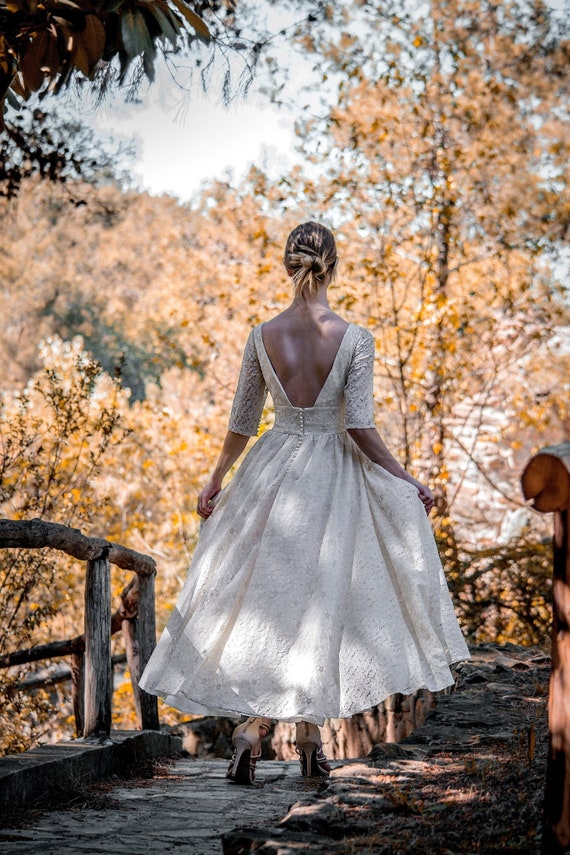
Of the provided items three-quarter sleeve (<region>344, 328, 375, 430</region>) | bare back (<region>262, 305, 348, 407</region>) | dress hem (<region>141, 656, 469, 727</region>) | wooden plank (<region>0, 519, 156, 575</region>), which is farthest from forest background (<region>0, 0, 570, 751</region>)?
three-quarter sleeve (<region>344, 328, 375, 430</region>)

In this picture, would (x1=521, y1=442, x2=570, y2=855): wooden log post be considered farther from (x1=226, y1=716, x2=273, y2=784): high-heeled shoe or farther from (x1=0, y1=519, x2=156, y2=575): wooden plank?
(x1=0, y1=519, x2=156, y2=575): wooden plank

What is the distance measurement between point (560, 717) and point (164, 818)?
5.23ft

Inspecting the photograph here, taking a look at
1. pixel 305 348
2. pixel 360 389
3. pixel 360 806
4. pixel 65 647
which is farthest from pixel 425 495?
pixel 65 647

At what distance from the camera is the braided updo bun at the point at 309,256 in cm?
342

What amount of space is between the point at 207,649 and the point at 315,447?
85 centimetres

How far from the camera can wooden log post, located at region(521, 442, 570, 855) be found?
170 cm

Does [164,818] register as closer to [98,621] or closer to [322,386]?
[98,621]

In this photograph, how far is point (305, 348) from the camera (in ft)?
11.3

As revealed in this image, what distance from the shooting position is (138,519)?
36.7 feet

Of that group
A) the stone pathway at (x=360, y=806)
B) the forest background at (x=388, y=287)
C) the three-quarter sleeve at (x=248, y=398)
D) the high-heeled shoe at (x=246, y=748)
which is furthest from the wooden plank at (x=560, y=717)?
the forest background at (x=388, y=287)

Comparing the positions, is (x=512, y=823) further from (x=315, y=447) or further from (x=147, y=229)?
(x=147, y=229)

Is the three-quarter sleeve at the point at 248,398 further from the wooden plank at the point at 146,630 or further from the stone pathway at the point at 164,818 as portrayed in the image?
the stone pathway at the point at 164,818

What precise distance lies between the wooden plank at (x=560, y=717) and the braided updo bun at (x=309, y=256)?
191 centimetres

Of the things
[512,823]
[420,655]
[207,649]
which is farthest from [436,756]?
[512,823]
